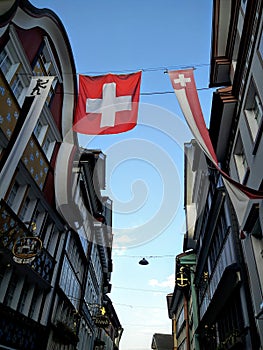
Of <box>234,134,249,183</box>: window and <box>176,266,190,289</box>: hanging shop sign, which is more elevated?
<box>176,266,190,289</box>: hanging shop sign

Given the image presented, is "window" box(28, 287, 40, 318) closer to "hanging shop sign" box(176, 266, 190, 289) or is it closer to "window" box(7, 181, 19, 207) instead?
"window" box(7, 181, 19, 207)

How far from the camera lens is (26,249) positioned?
1054 centimetres

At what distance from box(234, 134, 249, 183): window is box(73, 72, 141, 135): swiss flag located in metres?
4.79

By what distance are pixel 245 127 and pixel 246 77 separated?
186 centimetres

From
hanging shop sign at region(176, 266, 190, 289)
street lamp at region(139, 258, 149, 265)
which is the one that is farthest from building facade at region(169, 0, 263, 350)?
street lamp at region(139, 258, 149, 265)

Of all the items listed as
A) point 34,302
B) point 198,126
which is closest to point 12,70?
point 198,126

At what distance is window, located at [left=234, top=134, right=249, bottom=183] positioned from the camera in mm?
12519

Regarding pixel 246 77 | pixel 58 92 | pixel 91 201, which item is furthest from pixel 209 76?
pixel 91 201

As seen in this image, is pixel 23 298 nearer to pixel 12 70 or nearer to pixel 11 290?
pixel 11 290

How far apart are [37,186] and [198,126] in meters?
8.01

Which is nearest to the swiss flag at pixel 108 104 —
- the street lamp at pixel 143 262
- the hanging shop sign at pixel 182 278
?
the street lamp at pixel 143 262

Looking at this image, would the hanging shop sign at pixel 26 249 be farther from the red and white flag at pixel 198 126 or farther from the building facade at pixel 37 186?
the red and white flag at pixel 198 126

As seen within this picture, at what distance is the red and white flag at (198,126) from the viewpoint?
8404mm

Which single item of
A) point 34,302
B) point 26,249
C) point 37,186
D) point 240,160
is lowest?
point 34,302
